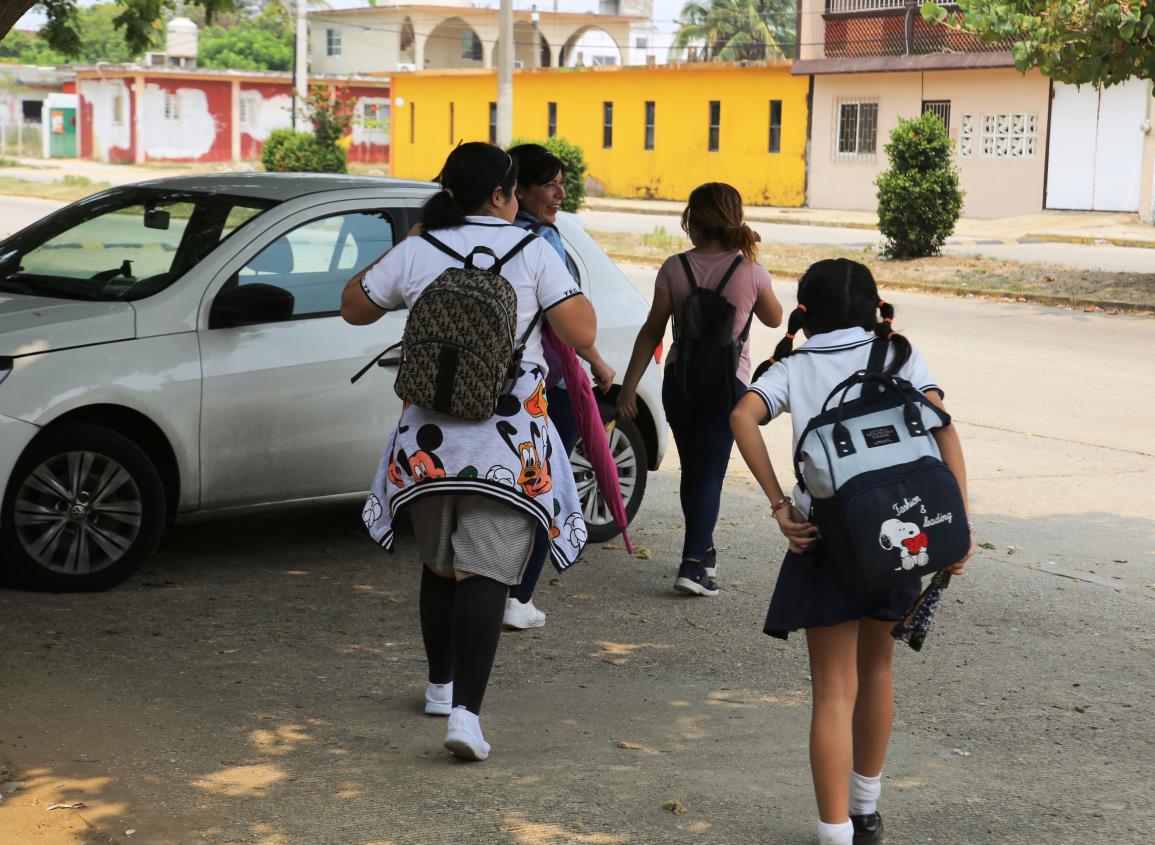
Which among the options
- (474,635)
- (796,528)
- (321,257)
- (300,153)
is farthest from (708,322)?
(300,153)

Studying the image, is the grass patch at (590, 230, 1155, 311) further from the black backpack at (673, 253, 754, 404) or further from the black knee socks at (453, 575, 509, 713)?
the black knee socks at (453, 575, 509, 713)

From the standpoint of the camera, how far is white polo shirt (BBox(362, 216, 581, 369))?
4.43 meters

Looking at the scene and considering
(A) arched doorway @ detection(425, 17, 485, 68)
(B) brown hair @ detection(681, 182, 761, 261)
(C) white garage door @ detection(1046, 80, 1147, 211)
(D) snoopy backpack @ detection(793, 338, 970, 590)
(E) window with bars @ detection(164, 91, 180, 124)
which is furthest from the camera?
(A) arched doorway @ detection(425, 17, 485, 68)

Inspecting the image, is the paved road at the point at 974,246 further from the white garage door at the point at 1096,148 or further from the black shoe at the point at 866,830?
the black shoe at the point at 866,830

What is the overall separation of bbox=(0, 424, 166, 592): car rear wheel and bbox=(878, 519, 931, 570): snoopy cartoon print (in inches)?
135

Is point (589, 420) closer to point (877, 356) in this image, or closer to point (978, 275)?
point (877, 356)

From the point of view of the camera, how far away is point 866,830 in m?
3.95

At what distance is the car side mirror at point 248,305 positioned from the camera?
6102 mm

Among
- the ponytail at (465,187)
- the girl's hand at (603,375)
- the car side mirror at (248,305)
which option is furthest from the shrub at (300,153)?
the ponytail at (465,187)

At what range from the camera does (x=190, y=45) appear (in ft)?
220

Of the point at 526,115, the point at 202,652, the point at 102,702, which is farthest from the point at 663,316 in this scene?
the point at 526,115

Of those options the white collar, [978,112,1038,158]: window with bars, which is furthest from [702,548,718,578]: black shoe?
[978,112,1038,158]: window with bars

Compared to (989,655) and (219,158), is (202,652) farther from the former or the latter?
(219,158)

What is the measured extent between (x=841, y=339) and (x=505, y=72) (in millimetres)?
28345
